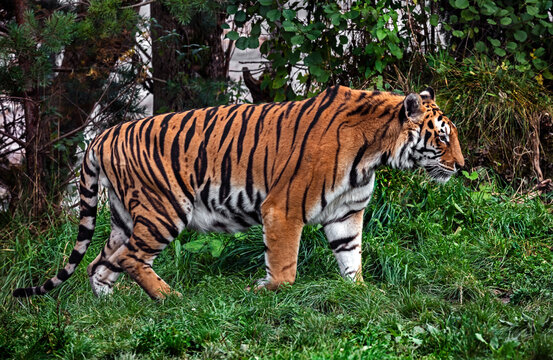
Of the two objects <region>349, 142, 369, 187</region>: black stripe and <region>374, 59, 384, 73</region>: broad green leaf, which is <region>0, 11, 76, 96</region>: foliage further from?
<region>374, 59, 384, 73</region>: broad green leaf

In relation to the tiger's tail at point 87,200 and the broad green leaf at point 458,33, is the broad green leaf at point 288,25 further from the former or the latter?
the tiger's tail at point 87,200

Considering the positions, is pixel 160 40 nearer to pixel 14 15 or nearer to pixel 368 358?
pixel 14 15

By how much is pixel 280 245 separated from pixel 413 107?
1.46 meters

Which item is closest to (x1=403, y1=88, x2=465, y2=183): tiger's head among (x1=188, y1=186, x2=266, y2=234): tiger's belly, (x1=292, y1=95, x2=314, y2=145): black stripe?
(x1=292, y1=95, x2=314, y2=145): black stripe

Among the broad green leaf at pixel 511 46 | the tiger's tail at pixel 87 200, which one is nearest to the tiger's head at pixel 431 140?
the tiger's tail at pixel 87 200

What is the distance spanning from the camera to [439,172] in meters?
5.69

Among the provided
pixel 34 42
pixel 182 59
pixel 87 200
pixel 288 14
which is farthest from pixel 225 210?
pixel 182 59

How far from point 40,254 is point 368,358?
4084 mm

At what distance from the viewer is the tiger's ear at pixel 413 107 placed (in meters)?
5.41

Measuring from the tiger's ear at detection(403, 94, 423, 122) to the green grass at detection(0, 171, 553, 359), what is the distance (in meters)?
1.23

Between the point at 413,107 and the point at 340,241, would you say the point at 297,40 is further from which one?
the point at 340,241

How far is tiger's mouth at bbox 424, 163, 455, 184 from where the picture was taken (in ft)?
18.5

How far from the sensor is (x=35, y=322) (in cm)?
493

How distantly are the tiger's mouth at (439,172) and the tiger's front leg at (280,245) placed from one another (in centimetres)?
116
